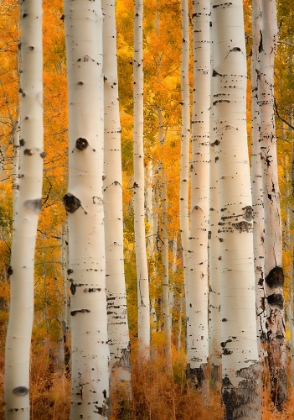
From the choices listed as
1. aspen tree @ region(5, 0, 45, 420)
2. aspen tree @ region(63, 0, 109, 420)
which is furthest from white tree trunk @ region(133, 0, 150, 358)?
aspen tree @ region(63, 0, 109, 420)

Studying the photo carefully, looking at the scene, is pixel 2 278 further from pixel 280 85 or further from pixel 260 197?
pixel 260 197

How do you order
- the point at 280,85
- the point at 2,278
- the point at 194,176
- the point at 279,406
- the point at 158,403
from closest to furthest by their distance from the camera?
the point at 158,403, the point at 279,406, the point at 194,176, the point at 280,85, the point at 2,278

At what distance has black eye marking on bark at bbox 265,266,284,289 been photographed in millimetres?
7141

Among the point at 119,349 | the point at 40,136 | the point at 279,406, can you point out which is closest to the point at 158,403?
the point at 119,349

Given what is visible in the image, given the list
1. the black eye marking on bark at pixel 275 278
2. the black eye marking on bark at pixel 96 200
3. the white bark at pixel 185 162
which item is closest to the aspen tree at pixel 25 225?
the black eye marking on bark at pixel 96 200

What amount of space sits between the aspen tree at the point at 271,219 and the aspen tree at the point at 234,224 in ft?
8.37

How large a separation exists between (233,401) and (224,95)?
2548 mm

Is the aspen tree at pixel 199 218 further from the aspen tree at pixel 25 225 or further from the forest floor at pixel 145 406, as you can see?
the aspen tree at pixel 25 225

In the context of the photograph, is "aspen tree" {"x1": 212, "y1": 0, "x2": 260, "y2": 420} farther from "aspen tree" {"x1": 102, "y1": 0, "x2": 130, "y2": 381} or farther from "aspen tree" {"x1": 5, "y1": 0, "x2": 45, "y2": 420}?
"aspen tree" {"x1": 102, "y1": 0, "x2": 130, "y2": 381}

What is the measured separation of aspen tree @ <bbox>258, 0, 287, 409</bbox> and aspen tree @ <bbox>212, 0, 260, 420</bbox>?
2550 millimetres

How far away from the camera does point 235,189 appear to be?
4520mm

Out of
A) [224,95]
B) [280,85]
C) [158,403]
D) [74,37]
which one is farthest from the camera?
[280,85]

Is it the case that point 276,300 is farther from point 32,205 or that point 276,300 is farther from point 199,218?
point 32,205

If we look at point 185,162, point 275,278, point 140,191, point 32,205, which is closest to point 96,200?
point 32,205
